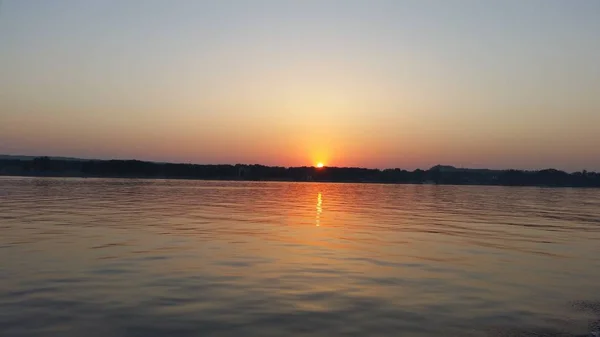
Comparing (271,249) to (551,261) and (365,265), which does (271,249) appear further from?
(551,261)

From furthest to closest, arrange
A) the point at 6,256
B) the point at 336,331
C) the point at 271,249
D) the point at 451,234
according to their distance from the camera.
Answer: the point at 451,234, the point at 271,249, the point at 6,256, the point at 336,331

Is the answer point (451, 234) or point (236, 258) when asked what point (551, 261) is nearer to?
point (451, 234)

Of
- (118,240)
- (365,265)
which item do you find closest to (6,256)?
(118,240)

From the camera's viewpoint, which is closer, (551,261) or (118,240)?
(551,261)

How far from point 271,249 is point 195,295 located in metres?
11.2

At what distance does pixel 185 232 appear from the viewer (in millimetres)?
36062

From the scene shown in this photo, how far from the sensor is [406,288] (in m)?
20.3

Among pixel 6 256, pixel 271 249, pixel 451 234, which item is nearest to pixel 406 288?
pixel 271 249

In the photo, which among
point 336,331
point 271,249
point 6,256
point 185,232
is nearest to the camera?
point 336,331

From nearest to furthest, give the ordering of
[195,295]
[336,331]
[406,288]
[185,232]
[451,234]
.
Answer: [336,331]
[195,295]
[406,288]
[185,232]
[451,234]

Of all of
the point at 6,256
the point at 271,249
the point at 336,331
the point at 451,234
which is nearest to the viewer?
the point at 336,331

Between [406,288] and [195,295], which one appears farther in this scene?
[406,288]

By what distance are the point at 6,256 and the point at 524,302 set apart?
21.6 meters

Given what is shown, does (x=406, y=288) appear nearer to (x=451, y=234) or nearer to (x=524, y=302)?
(x=524, y=302)
